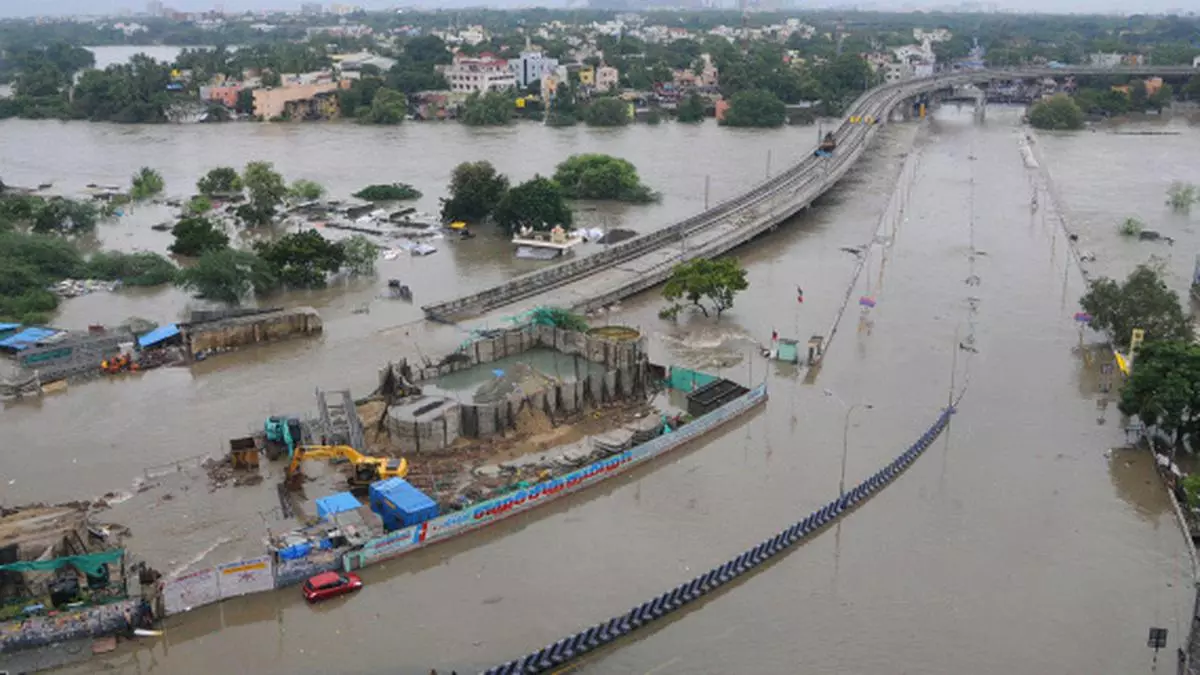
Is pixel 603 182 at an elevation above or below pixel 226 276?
above

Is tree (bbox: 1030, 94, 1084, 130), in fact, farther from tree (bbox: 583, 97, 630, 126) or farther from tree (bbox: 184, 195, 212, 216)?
tree (bbox: 184, 195, 212, 216)

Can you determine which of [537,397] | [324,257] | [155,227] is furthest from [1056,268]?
[155,227]

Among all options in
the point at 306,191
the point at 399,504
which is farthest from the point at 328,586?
the point at 306,191

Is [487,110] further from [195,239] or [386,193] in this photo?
[195,239]

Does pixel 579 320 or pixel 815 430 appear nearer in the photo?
pixel 815 430

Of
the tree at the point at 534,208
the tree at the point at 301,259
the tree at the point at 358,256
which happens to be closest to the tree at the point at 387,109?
→ the tree at the point at 534,208

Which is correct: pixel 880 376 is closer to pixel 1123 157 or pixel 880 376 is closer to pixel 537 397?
pixel 537 397
